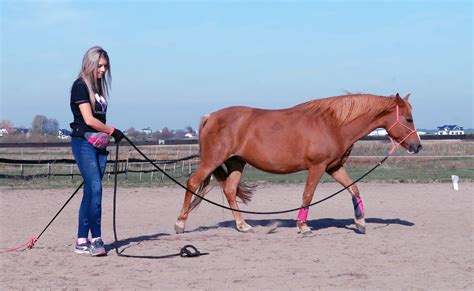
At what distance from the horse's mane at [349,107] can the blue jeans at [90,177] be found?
3.39m

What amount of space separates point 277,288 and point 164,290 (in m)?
0.96

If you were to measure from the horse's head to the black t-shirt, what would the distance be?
4174 millimetres

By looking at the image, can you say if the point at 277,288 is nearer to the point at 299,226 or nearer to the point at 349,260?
the point at 349,260

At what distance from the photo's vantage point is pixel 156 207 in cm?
1295

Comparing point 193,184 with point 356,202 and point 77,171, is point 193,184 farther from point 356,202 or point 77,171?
point 77,171

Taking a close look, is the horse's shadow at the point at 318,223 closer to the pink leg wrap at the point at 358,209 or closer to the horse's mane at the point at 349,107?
the pink leg wrap at the point at 358,209

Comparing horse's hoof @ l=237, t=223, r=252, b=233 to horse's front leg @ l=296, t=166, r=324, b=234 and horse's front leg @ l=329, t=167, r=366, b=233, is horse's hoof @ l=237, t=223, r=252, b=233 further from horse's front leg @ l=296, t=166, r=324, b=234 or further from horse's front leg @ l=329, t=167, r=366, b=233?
horse's front leg @ l=329, t=167, r=366, b=233

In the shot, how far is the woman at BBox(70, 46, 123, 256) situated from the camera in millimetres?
7145

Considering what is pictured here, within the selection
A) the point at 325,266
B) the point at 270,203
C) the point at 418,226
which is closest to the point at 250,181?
the point at 270,203

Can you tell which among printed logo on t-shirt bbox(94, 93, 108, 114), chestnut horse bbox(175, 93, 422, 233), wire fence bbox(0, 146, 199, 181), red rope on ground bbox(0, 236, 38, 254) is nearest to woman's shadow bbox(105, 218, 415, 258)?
→ chestnut horse bbox(175, 93, 422, 233)

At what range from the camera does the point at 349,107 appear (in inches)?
370

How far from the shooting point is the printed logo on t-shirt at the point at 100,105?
7274mm

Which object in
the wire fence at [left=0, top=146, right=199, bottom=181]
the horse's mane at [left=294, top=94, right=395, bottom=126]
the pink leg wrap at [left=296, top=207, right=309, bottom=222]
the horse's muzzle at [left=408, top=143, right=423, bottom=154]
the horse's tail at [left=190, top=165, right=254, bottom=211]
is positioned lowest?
the wire fence at [left=0, top=146, right=199, bottom=181]

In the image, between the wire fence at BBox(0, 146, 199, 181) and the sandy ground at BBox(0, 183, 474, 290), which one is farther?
the wire fence at BBox(0, 146, 199, 181)
